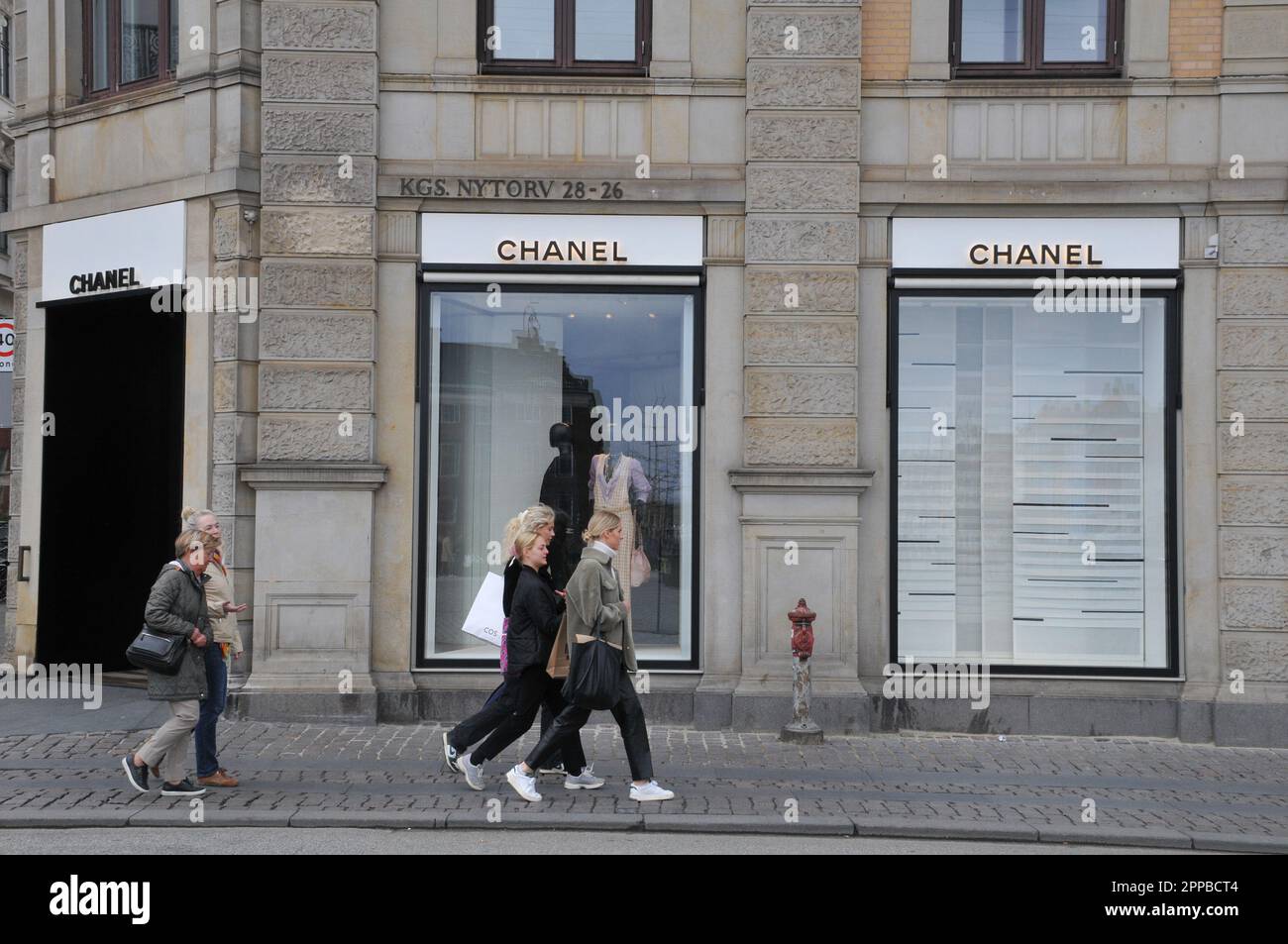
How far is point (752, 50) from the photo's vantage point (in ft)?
36.0

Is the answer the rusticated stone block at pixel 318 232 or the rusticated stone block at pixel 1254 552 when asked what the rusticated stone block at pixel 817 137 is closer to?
the rusticated stone block at pixel 318 232

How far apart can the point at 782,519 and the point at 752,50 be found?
4.14 m

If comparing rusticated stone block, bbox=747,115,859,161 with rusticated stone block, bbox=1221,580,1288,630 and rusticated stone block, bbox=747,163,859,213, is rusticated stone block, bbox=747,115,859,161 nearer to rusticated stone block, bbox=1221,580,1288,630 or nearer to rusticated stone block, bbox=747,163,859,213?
rusticated stone block, bbox=747,163,859,213

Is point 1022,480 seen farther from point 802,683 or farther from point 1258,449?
point 802,683

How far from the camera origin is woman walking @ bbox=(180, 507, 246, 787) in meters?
8.37

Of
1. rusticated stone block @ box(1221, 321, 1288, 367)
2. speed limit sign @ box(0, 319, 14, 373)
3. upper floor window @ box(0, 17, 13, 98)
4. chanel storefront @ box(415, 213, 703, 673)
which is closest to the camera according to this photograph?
rusticated stone block @ box(1221, 321, 1288, 367)

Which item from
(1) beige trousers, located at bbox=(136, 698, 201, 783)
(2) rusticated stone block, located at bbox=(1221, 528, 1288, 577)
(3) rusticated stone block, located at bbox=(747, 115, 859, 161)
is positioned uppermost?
(3) rusticated stone block, located at bbox=(747, 115, 859, 161)

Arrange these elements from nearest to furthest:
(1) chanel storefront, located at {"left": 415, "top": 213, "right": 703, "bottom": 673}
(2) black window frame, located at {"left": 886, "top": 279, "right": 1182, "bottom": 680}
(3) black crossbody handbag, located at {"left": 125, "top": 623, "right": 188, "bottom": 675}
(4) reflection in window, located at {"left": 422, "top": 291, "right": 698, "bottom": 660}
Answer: (3) black crossbody handbag, located at {"left": 125, "top": 623, "right": 188, "bottom": 675}, (2) black window frame, located at {"left": 886, "top": 279, "right": 1182, "bottom": 680}, (1) chanel storefront, located at {"left": 415, "top": 213, "right": 703, "bottom": 673}, (4) reflection in window, located at {"left": 422, "top": 291, "right": 698, "bottom": 660}

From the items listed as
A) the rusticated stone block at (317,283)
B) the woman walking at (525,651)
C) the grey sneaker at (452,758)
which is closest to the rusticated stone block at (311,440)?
the rusticated stone block at (317,283)

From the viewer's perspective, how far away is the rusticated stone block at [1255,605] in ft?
34.8

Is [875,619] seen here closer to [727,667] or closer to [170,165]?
[727,667]

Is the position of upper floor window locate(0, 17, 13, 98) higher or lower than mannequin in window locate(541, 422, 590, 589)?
higher

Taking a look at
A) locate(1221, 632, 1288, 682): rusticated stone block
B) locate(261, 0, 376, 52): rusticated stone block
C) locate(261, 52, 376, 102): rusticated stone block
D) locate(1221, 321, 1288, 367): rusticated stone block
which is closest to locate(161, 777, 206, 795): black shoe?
locate(261, 52, 376, 102): rusticated stone block
